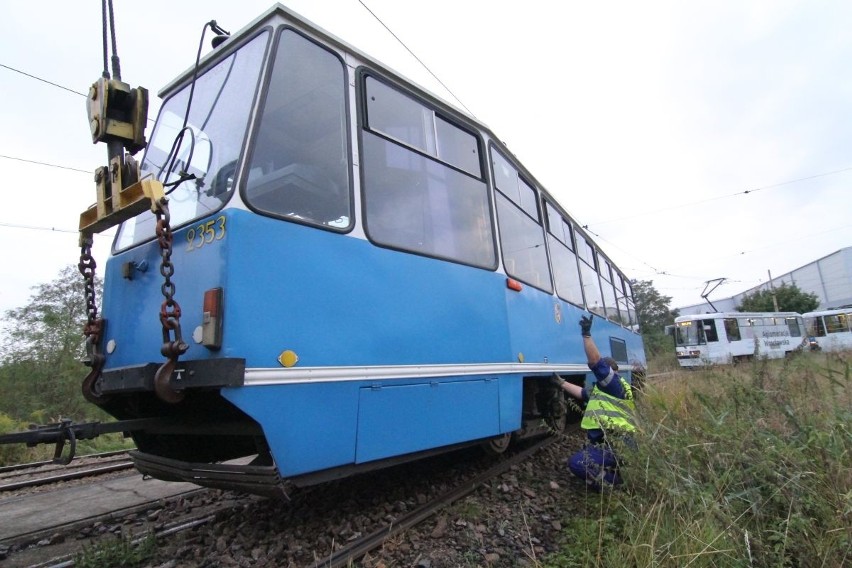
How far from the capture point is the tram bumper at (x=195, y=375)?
212 cm

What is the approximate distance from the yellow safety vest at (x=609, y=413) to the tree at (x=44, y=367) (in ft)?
47.8

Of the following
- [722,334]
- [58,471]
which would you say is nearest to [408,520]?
[58,471]

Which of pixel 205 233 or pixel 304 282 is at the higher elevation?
pixel 205 233

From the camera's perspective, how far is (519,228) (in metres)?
4.71

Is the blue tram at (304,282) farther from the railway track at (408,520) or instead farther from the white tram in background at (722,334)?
the white tram in background at (722,334)

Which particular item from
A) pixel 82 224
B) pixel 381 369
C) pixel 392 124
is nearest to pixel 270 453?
pixel 381 369

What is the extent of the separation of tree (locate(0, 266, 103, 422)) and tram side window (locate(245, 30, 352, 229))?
1412cm

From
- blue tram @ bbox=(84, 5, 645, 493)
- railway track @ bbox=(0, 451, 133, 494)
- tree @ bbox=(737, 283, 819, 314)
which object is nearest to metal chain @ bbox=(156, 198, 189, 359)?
blue tram @ bbox=(84, 5, 645, 493)

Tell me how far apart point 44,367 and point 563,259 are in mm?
16237

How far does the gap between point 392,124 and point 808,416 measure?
341cm

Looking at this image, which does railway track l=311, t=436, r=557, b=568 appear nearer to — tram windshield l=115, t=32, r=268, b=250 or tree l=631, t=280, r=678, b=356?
tram windshield l=115, t=32, r=268, b=250

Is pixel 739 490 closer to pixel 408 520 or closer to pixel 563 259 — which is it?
pixel 408 520

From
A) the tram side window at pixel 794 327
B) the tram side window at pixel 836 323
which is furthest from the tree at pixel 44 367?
the tram side window at pixel 836 323

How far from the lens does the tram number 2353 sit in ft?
7.66
